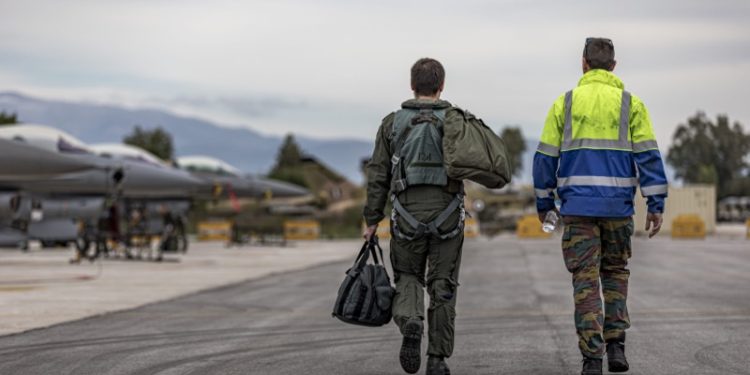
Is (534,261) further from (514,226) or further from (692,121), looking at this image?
(692,121)

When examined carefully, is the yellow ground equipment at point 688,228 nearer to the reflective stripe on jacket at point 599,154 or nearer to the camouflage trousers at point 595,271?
the camouflage trousers at point 595,271

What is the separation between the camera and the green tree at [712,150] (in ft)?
394

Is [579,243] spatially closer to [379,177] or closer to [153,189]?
[379,177]

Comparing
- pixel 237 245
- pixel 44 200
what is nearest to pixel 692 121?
pixel 237 245

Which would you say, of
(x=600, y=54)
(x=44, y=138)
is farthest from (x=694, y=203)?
(x=600, y=54)

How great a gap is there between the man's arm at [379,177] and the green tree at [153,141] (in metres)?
103

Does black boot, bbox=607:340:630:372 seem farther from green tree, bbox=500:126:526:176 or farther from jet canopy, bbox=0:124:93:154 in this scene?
green tree, bbox=500:126:526:176

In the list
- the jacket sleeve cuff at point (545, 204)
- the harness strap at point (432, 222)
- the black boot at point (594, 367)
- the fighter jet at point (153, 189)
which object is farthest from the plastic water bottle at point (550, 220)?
the fighter jet at point (153, 189)

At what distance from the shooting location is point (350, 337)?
8.90 meters

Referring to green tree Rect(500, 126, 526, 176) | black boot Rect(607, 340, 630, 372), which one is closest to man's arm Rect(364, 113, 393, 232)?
black boot Rect(607, 340, 630, 372)

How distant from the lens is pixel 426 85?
6.43m

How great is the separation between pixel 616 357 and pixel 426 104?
1904 mm

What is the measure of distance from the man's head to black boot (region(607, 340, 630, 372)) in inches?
65.9

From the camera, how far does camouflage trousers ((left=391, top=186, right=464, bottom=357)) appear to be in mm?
6223
